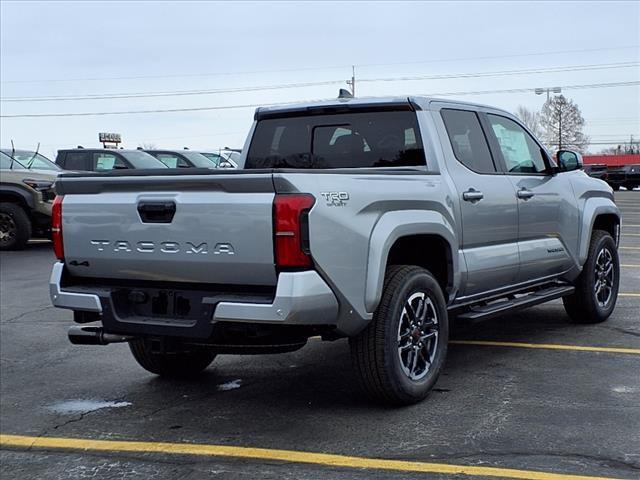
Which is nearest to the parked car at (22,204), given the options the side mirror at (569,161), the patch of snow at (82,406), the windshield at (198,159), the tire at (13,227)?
the tire at (13,227)

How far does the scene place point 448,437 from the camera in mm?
4480

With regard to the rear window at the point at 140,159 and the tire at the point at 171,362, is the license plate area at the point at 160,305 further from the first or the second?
the rear window at the point at 140,159

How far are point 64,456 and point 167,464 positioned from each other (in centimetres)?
64

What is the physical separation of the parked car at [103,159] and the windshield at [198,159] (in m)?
1.77

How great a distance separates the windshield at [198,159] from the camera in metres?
19.4

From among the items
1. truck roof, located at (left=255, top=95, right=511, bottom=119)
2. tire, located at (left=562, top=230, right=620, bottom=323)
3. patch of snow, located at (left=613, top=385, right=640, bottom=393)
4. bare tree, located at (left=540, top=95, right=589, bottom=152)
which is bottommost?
patch of snow, located at (left=613, top=385, right=640, bottom=393)

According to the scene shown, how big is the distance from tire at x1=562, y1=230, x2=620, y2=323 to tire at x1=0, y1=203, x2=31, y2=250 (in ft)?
33.6

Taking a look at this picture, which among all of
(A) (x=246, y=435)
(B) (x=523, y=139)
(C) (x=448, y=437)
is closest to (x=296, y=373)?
(A) (x=246, y=435)

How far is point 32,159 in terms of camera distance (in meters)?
15.6

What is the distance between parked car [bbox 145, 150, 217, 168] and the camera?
1885 cm

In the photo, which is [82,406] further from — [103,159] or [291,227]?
[103,159]

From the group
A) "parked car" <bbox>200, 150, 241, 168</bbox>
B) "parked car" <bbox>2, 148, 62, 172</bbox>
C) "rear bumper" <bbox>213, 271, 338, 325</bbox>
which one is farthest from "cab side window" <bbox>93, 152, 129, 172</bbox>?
"rear bumper" <bbox>213, 271, 338, 325</bbox>

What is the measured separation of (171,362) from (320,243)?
2162 mm

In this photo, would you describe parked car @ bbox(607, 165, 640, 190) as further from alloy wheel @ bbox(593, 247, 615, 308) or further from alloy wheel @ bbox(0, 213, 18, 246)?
alloy wheel @ bbox(593, 247, 615, 308)
